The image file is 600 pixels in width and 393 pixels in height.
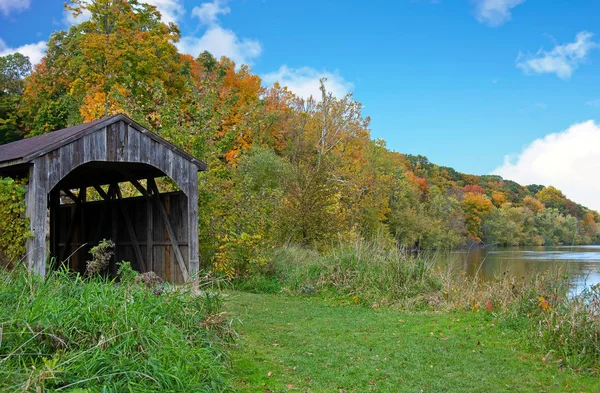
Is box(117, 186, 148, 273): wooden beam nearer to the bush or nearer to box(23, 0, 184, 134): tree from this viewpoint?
the bush

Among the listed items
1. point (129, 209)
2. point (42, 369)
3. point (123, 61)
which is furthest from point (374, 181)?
point (42, 369)

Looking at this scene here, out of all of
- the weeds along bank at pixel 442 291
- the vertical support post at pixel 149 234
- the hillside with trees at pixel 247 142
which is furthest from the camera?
the hillside with trees at pixel 247 142

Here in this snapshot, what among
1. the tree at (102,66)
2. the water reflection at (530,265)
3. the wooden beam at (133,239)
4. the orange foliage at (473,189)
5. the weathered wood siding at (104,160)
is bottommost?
the water reflection at (530,265)

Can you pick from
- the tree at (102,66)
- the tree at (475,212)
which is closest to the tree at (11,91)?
the tree at (102,66)

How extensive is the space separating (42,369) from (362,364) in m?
3.67

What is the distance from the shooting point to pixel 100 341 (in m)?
4.29

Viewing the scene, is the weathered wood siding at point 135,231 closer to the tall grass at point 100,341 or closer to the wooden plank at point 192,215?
the wooden plank at point 192,215

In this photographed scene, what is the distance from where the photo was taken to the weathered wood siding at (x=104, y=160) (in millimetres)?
8094

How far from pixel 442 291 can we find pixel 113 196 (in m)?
8.25

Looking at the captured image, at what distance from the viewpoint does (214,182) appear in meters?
14.6

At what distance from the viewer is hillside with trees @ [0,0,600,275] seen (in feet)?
49.7

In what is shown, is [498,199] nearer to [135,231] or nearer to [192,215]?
[135,231]

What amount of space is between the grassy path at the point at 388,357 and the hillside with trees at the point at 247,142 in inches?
201

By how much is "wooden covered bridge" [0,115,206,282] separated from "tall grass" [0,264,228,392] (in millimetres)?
2092
